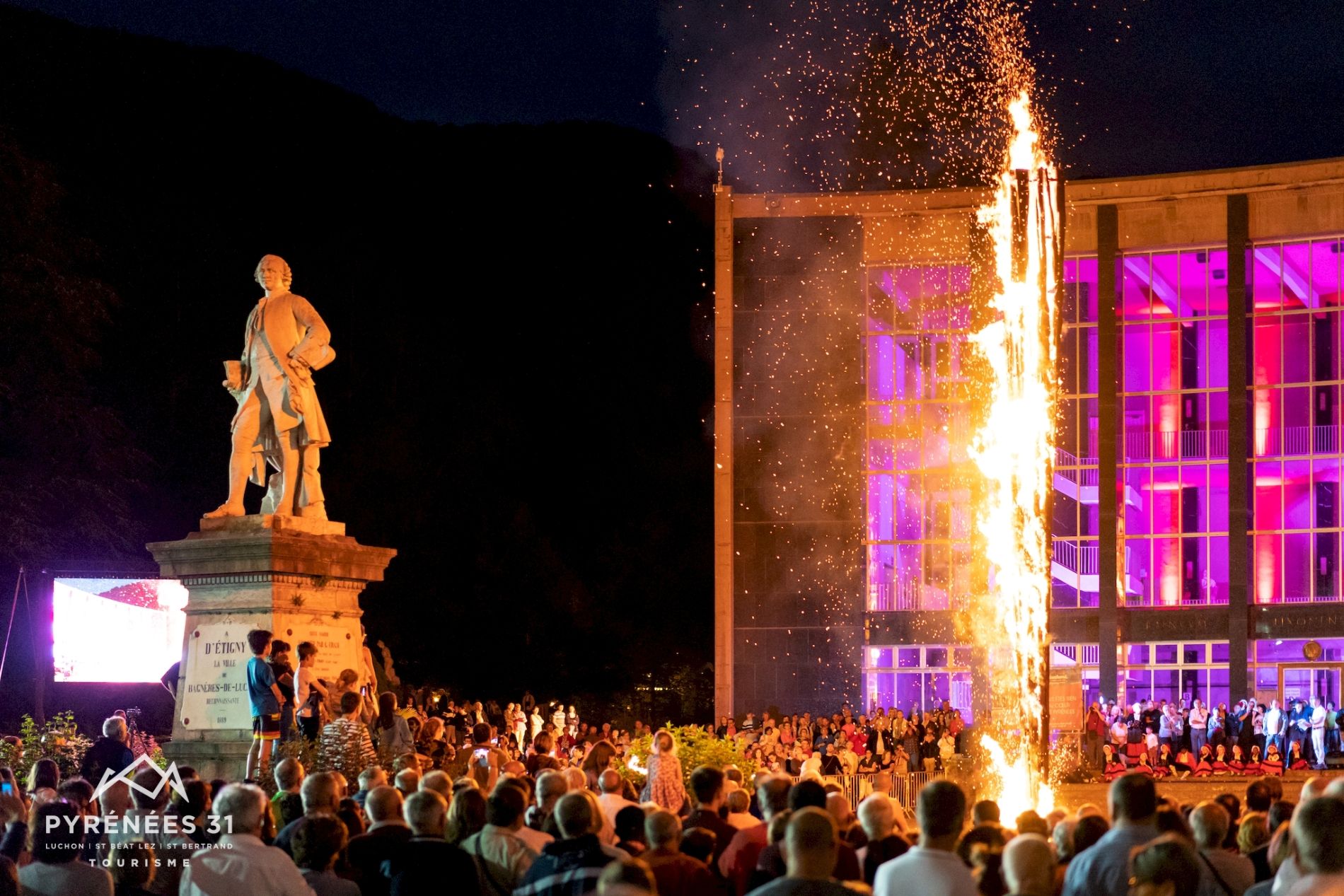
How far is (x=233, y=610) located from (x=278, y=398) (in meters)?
2.09

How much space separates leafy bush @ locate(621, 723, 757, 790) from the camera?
19.7 metres

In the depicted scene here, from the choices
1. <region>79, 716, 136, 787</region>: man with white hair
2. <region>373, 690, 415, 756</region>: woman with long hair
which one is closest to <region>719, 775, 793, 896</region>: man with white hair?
<region>79, 716, 136, 787</region>: man with white hair

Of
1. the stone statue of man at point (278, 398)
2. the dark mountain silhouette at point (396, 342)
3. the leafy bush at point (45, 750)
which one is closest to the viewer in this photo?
the leafy bush at point (45, 750)

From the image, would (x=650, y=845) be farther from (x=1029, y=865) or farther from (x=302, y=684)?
(x=302, y=684)

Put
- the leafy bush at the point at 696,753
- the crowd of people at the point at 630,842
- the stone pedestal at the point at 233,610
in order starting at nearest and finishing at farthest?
the crowd of people at the point at 630,842 → the stone pedestal at the point at 233,610 → the leafy bush at the point at 696,753

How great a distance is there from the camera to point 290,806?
9984 millimetres

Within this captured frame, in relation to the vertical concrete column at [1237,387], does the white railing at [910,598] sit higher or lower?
lower

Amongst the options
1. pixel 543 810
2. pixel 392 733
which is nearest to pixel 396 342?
pixel 392 733

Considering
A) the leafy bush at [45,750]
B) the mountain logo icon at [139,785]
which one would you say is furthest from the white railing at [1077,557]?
the mountain logo icon at [139,785]

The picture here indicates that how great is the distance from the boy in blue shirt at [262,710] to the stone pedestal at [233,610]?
1.12 metres

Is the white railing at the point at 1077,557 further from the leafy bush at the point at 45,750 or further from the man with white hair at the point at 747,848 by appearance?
the man with white hair at the point at 747,848

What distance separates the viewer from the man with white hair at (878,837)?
866cm

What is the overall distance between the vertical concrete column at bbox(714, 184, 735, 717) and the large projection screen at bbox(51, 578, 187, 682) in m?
20.4

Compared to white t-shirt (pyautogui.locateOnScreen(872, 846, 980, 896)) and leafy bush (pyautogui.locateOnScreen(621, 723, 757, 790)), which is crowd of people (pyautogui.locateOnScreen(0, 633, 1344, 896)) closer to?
white t-shirt (pyautogui.locateOnScreen(872, 846, 980, 896))
